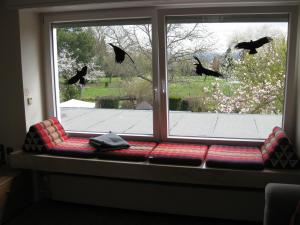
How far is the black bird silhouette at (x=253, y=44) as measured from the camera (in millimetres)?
2863

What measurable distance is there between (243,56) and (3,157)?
2.55 metres

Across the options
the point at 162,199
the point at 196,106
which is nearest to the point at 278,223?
the point at 162,199

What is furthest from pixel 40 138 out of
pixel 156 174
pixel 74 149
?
Result: pixel 156 174

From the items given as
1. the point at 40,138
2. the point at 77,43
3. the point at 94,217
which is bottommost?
the point at 94,217

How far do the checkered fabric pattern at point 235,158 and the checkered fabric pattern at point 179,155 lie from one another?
0.08 m

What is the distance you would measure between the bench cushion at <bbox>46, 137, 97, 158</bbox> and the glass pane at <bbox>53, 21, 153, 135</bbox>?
0.36 m

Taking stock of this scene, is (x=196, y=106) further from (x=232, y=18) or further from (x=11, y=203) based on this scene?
(x=11, y=203)

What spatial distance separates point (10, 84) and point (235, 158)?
88.5 inches

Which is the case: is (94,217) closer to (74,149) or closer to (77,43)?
(74,149)

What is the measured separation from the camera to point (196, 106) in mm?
3129

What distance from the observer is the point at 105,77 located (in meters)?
3.32

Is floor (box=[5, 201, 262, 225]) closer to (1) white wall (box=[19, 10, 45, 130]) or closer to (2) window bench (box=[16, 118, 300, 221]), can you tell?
(2) window bench (box=[16, 118, 300, 221])

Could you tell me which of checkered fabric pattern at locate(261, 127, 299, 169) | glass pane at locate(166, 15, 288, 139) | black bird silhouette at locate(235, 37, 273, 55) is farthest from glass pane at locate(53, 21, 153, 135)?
checkered fabric pattern at locate(261, 127, 299, 169)

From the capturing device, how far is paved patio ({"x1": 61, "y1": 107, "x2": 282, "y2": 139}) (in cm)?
303
